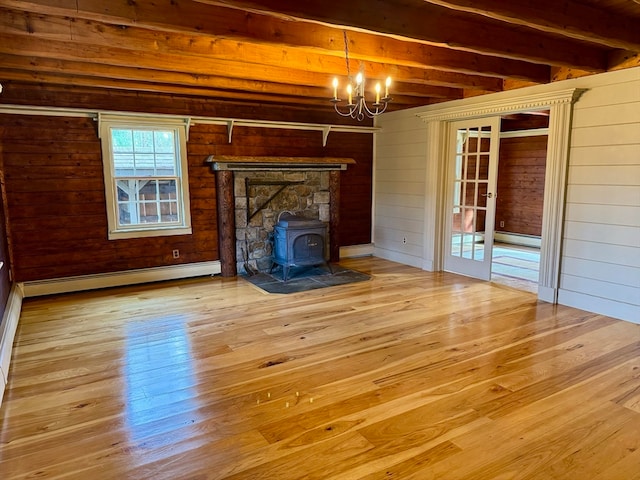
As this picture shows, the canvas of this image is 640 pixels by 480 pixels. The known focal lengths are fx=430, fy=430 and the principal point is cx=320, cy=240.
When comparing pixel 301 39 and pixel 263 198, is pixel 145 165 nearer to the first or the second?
pixel 263 198

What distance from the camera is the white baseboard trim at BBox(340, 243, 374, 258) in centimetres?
657

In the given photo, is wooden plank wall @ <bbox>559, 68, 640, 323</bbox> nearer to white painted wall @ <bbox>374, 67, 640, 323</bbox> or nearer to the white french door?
white painted wall @ <bbox>374, 67, 640, 323</bbox>

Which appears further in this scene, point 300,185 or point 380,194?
point 380,194

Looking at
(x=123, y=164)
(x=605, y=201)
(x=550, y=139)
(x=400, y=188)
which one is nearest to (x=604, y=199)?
(x=605, y=201)

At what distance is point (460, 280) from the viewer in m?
5.32

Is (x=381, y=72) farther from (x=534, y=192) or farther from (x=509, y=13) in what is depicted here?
(x=534, y=192)

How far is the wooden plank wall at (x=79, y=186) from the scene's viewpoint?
4438 mm

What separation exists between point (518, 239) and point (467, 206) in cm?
326

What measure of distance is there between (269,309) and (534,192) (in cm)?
600

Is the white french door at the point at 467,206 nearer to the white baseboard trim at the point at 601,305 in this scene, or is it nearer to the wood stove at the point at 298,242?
the white baseboard trim at the point at 601,305

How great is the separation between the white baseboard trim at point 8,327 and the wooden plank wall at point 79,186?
44cm

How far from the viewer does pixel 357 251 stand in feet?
21.9

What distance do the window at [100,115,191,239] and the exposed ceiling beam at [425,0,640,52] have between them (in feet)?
12.0

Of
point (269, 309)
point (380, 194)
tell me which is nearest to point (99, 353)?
point (269, 309)
